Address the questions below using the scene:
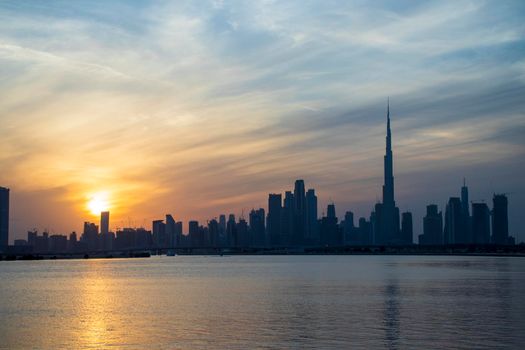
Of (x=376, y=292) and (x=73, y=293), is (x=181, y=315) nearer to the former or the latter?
(x=376, y=292)

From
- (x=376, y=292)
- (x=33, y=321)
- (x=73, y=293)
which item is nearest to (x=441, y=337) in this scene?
(x=33, y=321)

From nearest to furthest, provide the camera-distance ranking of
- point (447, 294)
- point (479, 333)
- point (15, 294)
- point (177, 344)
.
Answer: point (177, 344) → point (479, 333) → point (447, 294) → point (15, 294)

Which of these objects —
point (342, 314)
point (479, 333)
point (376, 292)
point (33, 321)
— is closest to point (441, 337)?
point (479, 333)

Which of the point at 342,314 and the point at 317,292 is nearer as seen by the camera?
the point at 342,314

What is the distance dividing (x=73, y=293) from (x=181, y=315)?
44.0 meters

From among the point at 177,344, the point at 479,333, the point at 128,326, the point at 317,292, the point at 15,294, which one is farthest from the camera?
the point at 15,294

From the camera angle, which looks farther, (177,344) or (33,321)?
(33,321)

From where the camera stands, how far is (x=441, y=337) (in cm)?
5041

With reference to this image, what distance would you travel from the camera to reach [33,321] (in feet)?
215

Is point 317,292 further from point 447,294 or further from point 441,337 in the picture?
point 441,337

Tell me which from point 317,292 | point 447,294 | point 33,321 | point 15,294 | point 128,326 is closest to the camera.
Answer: point 128,326

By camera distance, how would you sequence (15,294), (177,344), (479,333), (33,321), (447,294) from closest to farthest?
(177,344) → (479,333) → (33,321) → (447,294) → (15,294)

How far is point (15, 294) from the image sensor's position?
343ft

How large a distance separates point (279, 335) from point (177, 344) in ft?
26.3
